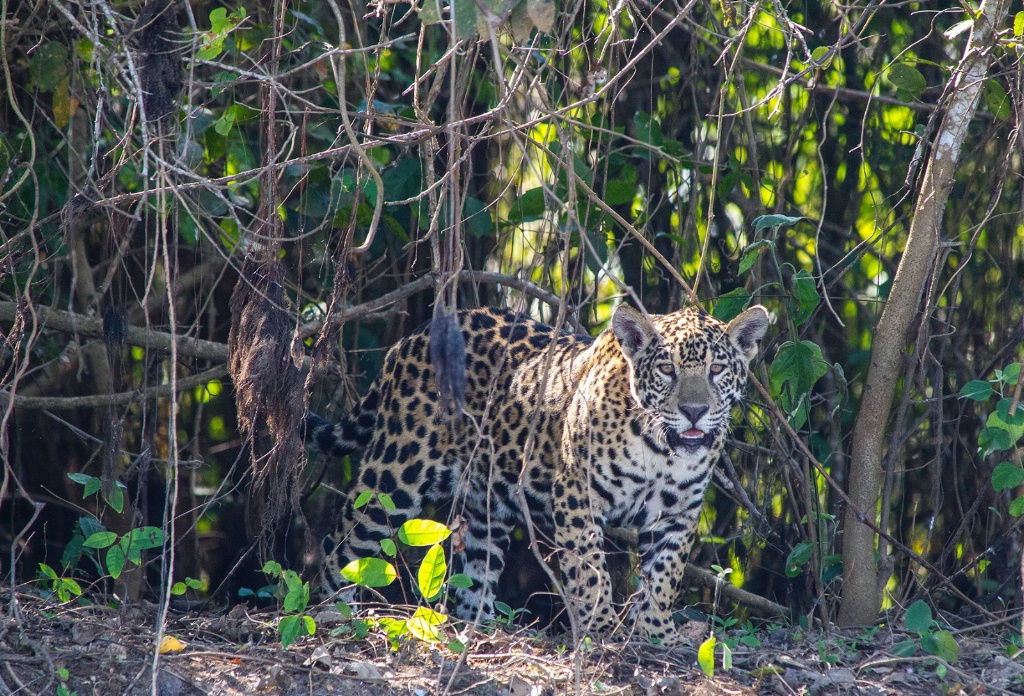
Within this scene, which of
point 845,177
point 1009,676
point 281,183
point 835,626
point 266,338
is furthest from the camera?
point 845,177

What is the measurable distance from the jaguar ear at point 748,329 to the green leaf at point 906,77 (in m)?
1.15

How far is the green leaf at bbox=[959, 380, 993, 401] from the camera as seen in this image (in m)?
4.50

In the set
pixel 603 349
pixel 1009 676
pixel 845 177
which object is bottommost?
pixel 1009 676

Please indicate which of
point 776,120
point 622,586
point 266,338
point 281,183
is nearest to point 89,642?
point 266,338

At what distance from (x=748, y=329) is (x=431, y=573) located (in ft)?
5.88

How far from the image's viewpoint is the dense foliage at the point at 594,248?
464 cm

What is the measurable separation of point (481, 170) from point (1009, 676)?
3534 millimetres

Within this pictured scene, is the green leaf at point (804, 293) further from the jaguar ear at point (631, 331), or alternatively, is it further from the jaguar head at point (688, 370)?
the jaguar ear at point (631, 331)

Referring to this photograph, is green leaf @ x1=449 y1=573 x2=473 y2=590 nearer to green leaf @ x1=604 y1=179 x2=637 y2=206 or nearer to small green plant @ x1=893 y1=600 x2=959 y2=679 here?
small green plant @ x1=893 y1=600 x2=959 y2=679

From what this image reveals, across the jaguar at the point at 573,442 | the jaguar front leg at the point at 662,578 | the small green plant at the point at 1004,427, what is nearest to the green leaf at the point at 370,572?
the jaguar at the point at 573,442

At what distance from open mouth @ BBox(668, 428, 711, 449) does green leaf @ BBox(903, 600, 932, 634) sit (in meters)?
1.07

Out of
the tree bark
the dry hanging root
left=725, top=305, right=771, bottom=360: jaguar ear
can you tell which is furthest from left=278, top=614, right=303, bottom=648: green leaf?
the tree bark

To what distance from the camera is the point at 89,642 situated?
3.90 meters

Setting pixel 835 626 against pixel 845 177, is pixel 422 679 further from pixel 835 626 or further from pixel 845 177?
pixel 845 177
